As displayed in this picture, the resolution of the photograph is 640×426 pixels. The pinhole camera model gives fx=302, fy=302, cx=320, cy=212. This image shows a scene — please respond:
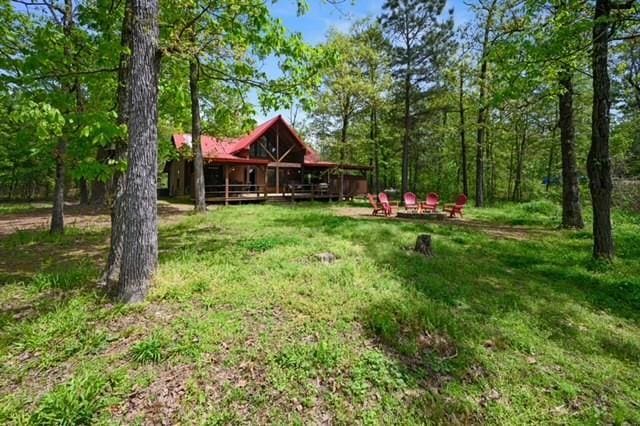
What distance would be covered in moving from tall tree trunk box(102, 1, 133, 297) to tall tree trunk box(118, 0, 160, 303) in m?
0.20

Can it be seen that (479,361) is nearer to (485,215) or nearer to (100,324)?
(100,324)

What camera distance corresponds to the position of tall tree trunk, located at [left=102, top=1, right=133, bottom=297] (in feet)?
12.8

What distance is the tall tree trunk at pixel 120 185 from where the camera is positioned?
391 centimetres

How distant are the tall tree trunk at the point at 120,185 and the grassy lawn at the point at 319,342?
0.31 meters

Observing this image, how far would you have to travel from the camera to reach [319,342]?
3115 millimetres

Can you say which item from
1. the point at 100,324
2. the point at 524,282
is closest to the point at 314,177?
the point at 524,282

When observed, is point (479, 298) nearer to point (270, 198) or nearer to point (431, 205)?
point (431, 205)

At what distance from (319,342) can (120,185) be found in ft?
11.1

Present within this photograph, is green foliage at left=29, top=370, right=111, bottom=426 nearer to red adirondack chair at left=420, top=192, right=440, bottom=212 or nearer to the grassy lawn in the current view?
the grassy lawn

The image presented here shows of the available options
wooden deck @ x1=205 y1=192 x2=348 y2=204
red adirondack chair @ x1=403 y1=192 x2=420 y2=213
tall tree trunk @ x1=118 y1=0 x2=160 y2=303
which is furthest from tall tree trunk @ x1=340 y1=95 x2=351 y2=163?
tall tree trunk @ x1=118 y1=0 x2=160 y2=303

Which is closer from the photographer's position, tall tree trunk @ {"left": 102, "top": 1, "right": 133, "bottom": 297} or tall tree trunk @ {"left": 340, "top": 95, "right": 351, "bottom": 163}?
tall tree trunk @ {"left": 102, "top": 1, "right": 133, "bottom": 297}

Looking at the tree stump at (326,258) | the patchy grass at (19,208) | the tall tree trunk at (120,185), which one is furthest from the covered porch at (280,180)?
the tall tree trunk at (120,185)

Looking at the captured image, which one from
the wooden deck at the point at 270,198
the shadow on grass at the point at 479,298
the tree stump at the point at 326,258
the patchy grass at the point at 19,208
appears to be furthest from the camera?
the wooden deck at the point at 270,198

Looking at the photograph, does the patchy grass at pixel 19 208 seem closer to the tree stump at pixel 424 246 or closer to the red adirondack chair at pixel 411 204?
the tree stump at pixel 424 246
